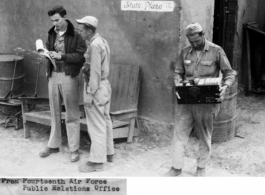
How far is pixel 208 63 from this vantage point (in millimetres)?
5180

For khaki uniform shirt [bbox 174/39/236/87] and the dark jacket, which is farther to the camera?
the dark jacket

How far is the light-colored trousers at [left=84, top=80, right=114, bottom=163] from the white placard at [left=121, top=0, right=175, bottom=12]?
1.58 m

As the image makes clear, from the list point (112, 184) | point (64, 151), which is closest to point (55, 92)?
point (64, 151)

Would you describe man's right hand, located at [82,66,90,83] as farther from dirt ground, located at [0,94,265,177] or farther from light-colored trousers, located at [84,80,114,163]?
dirt ground, located at [0,94,265,177]

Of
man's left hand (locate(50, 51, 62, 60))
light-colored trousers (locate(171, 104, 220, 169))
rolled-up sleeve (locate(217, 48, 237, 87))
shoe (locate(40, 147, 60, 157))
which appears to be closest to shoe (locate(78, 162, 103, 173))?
shoe (locate(40, 147, 60, 157))

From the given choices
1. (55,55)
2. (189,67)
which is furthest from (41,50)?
(189,67)

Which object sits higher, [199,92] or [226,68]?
[226,68]

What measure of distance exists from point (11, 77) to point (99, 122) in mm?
2704

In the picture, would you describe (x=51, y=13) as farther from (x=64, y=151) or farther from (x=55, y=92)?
(x=64, y=151)

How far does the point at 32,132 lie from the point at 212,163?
323cm

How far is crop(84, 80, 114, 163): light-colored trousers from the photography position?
5664mm

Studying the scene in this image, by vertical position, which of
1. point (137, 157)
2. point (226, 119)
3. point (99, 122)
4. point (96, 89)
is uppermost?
point (96, 89)

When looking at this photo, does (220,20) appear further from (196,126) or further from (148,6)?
(196,126)

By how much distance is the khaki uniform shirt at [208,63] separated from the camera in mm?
5176
